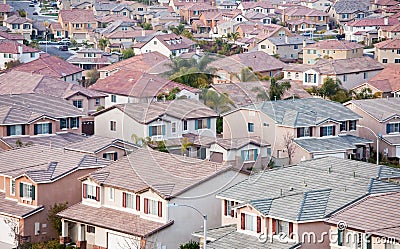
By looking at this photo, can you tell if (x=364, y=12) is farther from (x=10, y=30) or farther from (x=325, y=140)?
(x=325, y=140)

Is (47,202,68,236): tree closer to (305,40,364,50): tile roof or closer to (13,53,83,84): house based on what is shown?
(13,53,83,84): house

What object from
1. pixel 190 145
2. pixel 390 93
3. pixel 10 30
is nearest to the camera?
pixel 190 145

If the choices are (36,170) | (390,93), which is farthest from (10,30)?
(36,170)

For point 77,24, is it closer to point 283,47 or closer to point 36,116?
point 283,47

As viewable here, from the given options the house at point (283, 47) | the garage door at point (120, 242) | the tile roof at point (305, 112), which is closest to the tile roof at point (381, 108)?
the tile roof at point (305, 112)

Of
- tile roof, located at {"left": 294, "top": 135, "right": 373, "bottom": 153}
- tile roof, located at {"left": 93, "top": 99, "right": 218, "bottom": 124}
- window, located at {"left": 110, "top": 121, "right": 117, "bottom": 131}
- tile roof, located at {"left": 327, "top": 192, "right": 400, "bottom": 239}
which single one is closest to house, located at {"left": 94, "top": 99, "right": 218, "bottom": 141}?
tile roof, located at {"left": 93, "top": 99, "right": 218, "bottom": 124}

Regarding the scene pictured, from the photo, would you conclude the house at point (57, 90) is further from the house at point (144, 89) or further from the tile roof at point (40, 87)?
the house at point (144, 89)
